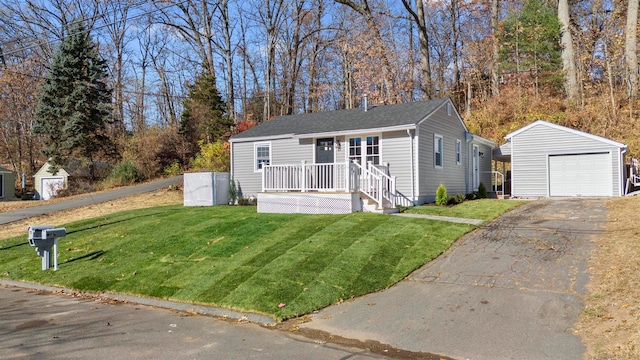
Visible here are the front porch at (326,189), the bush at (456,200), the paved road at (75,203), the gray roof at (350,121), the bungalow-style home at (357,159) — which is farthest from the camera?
the paved road at (75,203)

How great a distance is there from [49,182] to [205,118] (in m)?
Answer: 11.9

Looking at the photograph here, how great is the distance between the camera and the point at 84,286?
888 centimetres

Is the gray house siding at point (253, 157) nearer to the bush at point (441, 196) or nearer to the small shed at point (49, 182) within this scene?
the bush at point (441, 196)

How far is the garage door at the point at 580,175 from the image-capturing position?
18672mm

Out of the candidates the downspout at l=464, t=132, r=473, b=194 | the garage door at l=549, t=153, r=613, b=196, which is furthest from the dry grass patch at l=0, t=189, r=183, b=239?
the garage door at l=549, t=153, r=613, b=196

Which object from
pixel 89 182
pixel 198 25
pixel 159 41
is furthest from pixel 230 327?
pixel 159 41

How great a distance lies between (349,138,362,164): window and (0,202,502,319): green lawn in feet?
14.2

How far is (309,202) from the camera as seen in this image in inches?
557

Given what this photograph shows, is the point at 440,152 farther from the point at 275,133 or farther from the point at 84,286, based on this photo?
the point at 84,286

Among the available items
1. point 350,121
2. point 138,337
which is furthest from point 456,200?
point 138,337

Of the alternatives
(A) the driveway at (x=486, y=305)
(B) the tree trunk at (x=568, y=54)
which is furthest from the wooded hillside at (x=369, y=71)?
(A) the driveway at (x=486, y=305)

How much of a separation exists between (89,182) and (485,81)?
29.0 metres

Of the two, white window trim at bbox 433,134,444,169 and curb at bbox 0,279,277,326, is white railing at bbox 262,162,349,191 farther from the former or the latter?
curb at bbox 0,279,277,326

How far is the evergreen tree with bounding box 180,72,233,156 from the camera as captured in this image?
29.7 m
